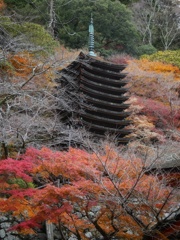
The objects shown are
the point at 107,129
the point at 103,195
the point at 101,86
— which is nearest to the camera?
the point at 103,195

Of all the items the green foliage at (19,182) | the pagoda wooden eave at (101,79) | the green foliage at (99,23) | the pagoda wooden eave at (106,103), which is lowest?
the green foliage at (19,182)

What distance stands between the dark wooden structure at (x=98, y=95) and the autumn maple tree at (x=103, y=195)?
790 centimetres

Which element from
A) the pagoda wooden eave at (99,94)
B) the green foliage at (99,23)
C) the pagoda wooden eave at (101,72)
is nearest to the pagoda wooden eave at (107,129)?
the pagoda wooden eave at (99,94)

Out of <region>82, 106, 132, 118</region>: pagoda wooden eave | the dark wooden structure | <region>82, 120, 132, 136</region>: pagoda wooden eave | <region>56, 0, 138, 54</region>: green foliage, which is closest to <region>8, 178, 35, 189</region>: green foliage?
the dark wooden structure

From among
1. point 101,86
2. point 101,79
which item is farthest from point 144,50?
point 101,86

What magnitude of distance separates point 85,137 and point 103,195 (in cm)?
835

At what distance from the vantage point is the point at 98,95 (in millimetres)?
17031

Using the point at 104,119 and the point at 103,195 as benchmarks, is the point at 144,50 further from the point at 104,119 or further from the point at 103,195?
the point at 103,195

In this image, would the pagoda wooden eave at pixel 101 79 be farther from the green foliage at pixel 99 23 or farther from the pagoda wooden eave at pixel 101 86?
the green foliage at pixel 99 23

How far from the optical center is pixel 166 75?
2472 cm

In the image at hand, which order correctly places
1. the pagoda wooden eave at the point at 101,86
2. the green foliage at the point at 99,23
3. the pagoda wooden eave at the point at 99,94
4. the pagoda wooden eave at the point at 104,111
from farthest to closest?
the green foliage at the point at 99,23 < the pagoda wooden eave at the point at 101,86 < the pagoda wooden eave at the point at 99,94 < the pagoda wooden eave at the point at 104,111

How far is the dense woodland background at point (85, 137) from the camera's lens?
20.9 feet

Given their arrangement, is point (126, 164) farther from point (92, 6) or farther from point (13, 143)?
point (92, 6)

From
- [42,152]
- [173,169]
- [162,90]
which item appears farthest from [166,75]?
[173,169]
